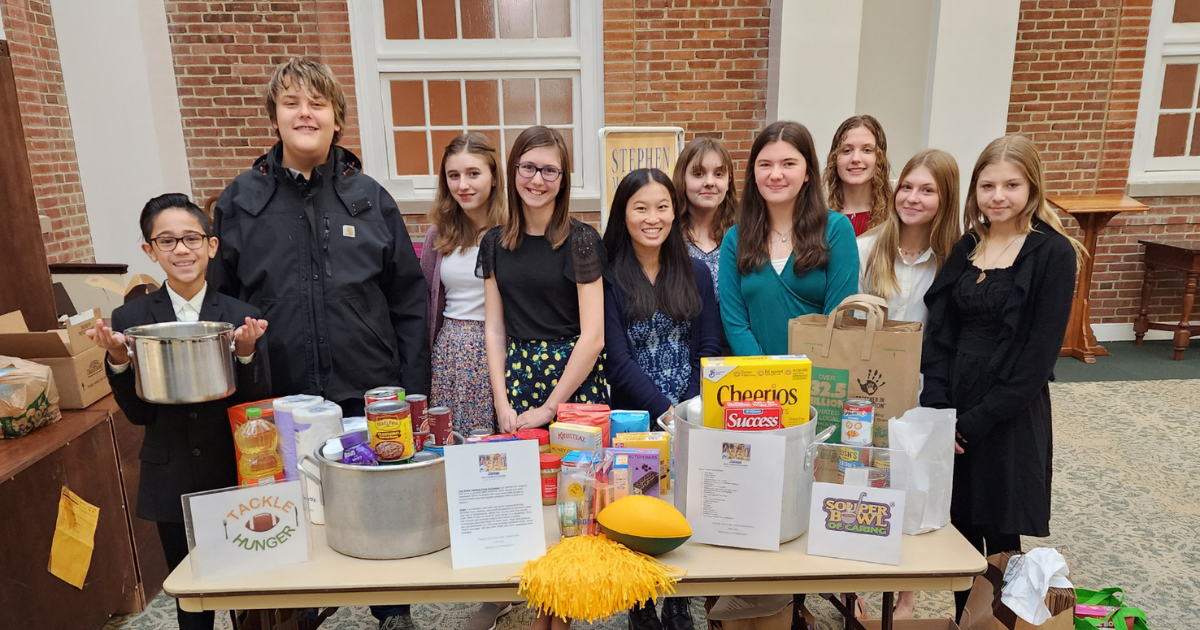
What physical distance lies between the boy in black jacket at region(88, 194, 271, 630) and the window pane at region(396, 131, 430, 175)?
3842 millimetres

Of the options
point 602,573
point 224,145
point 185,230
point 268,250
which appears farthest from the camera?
point 224,145

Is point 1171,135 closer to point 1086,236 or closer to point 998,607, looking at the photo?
point 1086,236

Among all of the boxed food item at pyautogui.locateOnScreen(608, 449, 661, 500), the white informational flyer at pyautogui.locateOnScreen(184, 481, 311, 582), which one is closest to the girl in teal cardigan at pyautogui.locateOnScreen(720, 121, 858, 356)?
the boxed food item at pyautogui.locateOnScreen(608, 449, 661, 500)

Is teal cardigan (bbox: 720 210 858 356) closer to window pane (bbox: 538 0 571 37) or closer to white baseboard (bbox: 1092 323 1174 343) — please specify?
window pane (bbox: 538 0 571 37)

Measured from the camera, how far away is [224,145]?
16.6 ft

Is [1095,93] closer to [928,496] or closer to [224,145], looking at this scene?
[928,496]

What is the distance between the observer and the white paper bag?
4.59 feet

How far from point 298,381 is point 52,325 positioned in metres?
1.20

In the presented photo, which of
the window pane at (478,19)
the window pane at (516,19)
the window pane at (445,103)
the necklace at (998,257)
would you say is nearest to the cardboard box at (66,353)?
the necklace at (998,257)

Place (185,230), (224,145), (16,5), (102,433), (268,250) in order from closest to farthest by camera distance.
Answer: (185,230)
(268,250)
(102,433)
(16,5)
(224,145)

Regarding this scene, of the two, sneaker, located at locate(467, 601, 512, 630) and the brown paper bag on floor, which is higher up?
the brown paper bag on floor

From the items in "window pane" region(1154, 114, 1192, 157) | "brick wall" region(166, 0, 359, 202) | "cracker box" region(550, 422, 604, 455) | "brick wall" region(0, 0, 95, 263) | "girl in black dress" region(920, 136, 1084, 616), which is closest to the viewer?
"cracker box" region(550, 422, 604, 455)

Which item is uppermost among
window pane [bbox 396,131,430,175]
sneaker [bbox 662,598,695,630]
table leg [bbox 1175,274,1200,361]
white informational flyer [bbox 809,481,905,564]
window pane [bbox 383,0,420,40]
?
window pane [bbox 383,0,420,40]

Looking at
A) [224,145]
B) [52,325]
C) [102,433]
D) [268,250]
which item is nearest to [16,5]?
[224,145]
